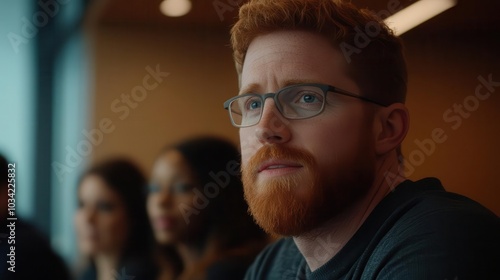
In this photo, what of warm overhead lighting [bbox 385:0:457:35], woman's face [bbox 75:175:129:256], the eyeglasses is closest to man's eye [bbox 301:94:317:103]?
the eyeglasses

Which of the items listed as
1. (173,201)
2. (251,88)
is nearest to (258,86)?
(251,88)

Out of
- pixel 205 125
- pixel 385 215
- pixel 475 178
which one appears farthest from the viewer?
pixel 205 125

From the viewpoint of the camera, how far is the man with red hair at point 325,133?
867mm

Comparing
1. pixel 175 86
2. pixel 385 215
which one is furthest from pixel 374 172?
pixel 175 86

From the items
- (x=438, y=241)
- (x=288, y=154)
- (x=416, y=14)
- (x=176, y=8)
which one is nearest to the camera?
(x=438, y=241)

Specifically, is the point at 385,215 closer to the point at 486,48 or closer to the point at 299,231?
the point at 299,231

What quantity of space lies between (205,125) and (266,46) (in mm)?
260

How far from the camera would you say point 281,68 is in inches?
35.8

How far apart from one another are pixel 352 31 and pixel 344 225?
0.96 ft

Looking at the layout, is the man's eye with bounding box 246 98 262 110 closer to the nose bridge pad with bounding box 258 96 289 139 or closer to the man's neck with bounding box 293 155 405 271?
the nose bridge pad with bounding box 258 96 289 139

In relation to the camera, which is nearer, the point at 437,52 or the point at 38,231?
the point at 437,52

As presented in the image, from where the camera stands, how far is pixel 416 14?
1.04 m

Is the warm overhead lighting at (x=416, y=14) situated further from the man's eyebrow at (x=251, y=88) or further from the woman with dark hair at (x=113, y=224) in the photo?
the woman with dark hair at (x=113, y=224)

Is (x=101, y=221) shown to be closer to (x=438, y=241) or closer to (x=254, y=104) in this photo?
(x=254, y=104)
